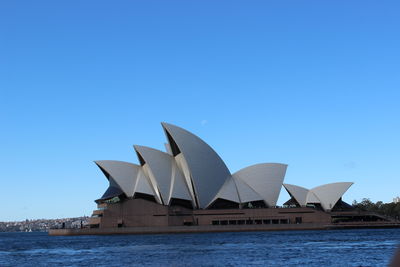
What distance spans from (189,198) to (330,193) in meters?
26.0

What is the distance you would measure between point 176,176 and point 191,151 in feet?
15.8

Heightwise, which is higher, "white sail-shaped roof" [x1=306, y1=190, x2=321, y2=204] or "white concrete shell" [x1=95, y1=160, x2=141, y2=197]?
"white concrete shell" [x1=95, y1=160, x2=141, y2=197]

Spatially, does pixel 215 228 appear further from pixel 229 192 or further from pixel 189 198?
pixel 229 192

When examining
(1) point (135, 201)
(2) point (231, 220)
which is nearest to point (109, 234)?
(1) point (135, 201)

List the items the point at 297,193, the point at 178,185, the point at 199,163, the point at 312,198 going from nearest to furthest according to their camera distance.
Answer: the point at 199,163 → the point at 178,185 → the point at 312,198 → the point at 297,193

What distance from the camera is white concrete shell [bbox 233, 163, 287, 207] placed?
88750mm

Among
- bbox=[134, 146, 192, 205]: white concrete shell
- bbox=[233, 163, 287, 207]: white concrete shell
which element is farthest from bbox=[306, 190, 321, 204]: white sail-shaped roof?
bbox=[134, 146, 192, 205]: white concrete shell

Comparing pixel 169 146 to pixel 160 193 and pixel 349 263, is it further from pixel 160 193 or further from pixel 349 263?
→ pixel 349 263

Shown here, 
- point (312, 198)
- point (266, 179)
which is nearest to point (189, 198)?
point (266, 179)

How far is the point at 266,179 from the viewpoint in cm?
8944

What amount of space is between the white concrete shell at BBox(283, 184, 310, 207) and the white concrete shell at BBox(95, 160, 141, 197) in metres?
27.0

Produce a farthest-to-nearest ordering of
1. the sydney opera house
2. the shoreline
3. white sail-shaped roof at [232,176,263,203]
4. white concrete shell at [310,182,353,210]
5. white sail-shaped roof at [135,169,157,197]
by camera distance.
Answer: white concrete shell at [310,182,353,210] → white sail-shaped roof at [232,176,263,203] → white sail-shaped roof at [135,169,157,197] → the sydney opera house → the shoreline

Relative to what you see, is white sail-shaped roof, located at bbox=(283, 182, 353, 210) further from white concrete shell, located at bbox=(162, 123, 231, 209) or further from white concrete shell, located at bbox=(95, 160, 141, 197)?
white concrete shell, located at bbox=(95, 160, 141, 197)

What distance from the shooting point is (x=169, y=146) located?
86062mm
